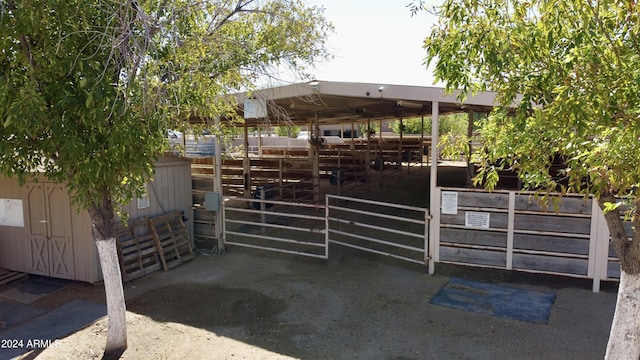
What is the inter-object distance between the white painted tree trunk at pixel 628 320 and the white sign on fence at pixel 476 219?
330cm

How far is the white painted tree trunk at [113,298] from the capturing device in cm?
481

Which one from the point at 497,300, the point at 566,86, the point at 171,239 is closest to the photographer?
the point at 566,86

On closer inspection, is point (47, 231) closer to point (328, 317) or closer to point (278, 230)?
point (278, 230)

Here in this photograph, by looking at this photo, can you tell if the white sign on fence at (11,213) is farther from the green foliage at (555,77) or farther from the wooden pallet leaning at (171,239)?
the green foliage at (555,77)

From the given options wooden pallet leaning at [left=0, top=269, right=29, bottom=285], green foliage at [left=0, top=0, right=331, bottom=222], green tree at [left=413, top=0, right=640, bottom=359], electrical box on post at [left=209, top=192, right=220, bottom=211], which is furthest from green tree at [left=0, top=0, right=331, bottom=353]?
electrical box on post at [left=209, top=192, right=220, bottom=211]

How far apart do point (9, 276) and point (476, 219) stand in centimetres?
751

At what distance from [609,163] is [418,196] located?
11.7 meters

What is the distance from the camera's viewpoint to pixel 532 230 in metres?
6.73

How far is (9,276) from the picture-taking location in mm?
7301

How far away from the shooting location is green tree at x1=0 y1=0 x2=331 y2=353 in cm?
379

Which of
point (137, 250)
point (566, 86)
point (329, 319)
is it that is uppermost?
point (566, 86)

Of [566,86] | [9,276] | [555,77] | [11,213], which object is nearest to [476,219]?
[555,77]

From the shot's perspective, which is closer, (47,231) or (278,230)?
(47,231)

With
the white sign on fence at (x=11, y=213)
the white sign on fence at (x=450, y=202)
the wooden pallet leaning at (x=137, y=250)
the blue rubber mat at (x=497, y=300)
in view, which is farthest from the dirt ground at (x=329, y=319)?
the white sign on fence at (x=11, y=213)
